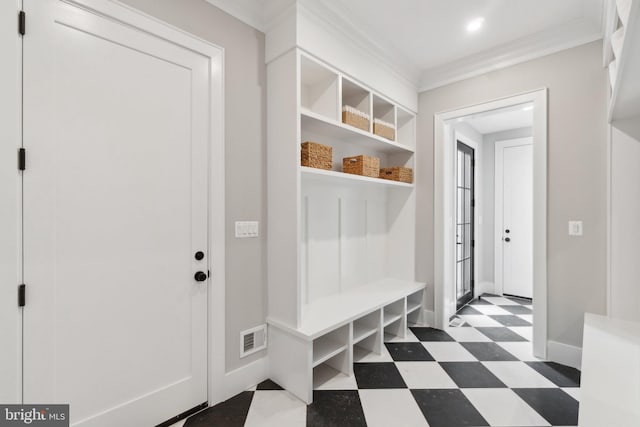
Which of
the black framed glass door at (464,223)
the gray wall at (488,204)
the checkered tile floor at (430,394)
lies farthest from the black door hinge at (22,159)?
the gray wall at (488,204)

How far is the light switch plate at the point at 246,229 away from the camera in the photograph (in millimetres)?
1918

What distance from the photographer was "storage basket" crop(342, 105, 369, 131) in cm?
226

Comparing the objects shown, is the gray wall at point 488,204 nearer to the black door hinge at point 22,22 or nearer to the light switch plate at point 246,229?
the light switch plate at point 246,229

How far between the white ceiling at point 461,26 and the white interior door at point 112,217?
0.75 meters

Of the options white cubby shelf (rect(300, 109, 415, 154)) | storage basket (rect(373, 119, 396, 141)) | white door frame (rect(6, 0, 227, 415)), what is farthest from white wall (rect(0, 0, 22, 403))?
storage basket (rect(373, 119, 396, 141))

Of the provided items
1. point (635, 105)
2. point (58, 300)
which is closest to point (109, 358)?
point (58, 300)

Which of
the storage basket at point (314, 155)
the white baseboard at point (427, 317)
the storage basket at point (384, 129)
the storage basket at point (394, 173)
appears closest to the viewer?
the storage basket at point (314, 155)

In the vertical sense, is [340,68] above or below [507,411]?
above

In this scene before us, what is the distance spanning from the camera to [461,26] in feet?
7.32

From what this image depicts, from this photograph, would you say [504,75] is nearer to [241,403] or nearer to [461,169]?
[461,169]

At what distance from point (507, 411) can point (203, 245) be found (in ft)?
6.86

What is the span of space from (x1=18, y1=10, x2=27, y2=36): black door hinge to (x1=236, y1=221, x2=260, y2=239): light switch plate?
1.30 metres

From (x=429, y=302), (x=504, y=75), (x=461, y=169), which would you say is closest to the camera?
(x=504, y=75)

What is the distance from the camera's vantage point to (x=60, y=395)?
4.25 feet
